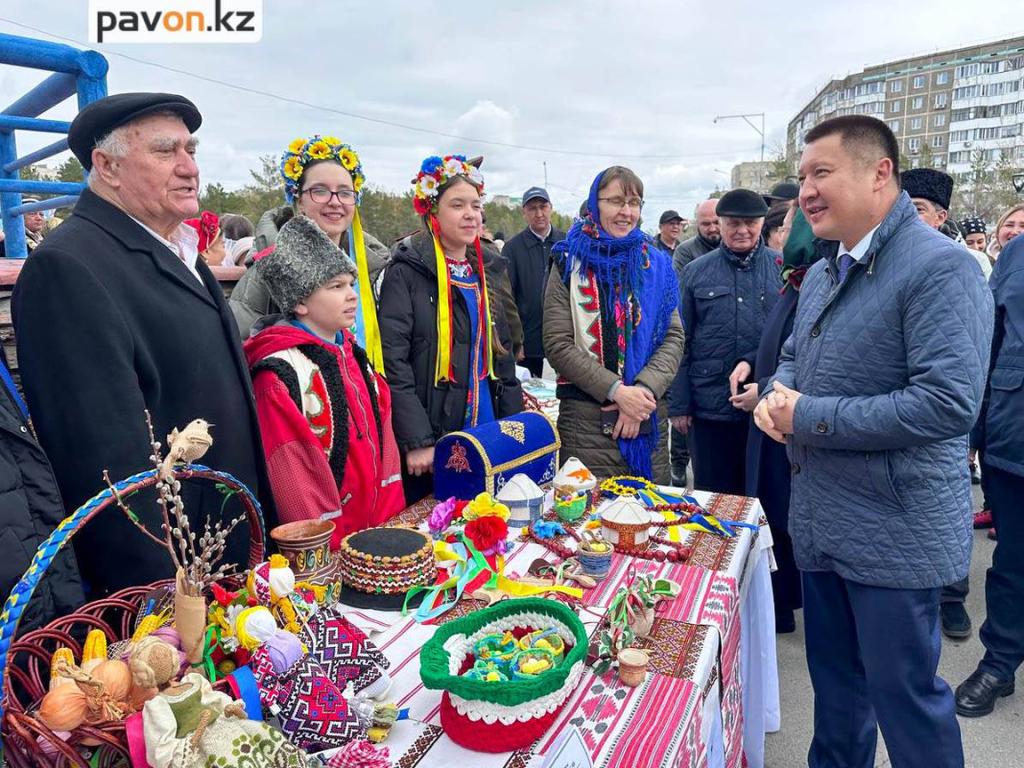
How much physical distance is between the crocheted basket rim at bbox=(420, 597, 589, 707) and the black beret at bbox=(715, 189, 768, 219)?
8.75 feet

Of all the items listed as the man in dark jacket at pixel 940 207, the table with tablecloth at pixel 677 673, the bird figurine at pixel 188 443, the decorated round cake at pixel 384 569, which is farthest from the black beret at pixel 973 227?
the bird figurine at pixel 188 443

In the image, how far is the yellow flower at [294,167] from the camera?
2.68 m

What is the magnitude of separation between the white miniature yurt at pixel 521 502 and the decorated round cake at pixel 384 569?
0.47 metres

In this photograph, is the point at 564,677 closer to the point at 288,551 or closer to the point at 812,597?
the point at 288,551

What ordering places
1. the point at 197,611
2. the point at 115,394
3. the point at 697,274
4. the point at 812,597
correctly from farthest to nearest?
the point at 697,274 < the point at 812,597 < the point at 115,394 < the point at 197,611

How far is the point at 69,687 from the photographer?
2.86 ft

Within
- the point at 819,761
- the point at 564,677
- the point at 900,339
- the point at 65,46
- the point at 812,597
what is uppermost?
the point at 65,46

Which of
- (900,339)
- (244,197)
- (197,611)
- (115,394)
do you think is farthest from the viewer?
(244,197)

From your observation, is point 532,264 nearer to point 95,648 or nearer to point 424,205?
point 424,205

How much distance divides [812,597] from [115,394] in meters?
2.02

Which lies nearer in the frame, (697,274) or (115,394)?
(115,394)

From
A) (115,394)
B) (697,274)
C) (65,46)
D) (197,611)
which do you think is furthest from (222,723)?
(697,274)

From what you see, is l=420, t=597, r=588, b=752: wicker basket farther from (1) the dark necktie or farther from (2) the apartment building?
(2) the apartment building

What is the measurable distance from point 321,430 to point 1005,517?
2.74 meters
